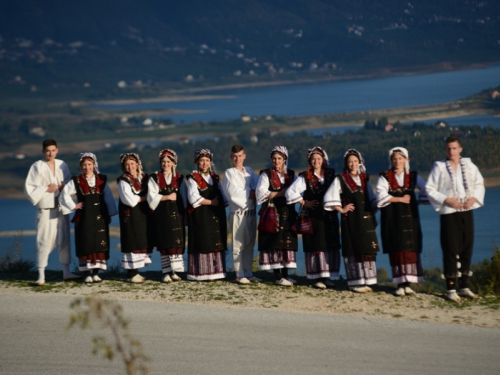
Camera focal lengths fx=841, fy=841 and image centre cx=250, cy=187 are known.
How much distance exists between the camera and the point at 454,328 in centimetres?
734

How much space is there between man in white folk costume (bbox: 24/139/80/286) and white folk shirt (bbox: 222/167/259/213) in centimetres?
189

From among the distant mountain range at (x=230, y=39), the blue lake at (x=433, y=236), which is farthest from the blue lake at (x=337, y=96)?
the blue lake at (x=433, y=236)

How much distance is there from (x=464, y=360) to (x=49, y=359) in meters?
3.37

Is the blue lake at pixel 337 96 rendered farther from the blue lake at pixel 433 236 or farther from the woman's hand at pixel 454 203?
the woman's hand at pixel 454 203

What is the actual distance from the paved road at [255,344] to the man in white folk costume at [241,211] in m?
1.03

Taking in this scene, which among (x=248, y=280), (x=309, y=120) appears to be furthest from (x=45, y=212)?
(x=309, y=120)

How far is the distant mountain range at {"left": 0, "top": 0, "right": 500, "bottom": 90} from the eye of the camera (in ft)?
455

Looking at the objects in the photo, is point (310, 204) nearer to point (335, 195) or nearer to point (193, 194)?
point (335, 195)

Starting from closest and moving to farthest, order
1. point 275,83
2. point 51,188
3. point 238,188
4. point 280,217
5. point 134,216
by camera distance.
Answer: point 280,217
point 238,188
point 134,216
point 51,188
point 275,83

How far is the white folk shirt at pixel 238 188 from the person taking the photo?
29.7 ft

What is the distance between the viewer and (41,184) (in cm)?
933

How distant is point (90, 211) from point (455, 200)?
12.8ft

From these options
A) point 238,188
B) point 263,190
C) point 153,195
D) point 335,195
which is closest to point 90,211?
point 153,195

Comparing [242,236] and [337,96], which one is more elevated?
[337,96]
